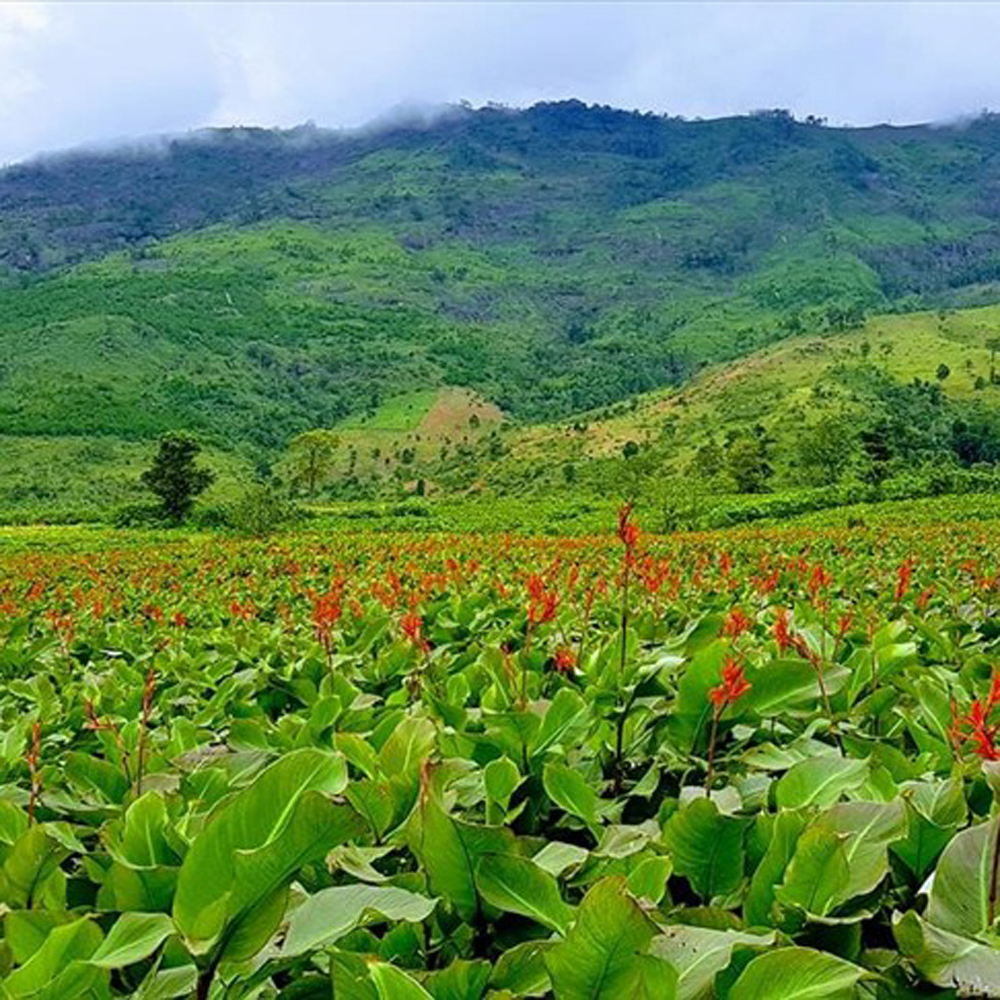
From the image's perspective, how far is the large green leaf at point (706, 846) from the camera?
1.40 m

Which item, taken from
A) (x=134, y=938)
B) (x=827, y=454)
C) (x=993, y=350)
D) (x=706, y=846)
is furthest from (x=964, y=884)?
(x=993, y=350)

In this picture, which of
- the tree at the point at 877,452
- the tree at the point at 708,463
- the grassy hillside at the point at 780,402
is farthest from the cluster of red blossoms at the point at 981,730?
the tree at the point at 708,463

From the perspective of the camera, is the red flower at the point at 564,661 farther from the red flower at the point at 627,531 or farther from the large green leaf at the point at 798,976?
the large green leaf at the point at 798,976

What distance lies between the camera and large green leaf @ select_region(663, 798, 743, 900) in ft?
4.58

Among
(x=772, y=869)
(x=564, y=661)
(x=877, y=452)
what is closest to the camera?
(x=772, y=869)

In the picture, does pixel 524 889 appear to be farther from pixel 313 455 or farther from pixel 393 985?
pixel 313 455

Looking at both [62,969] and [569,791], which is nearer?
[62,969]

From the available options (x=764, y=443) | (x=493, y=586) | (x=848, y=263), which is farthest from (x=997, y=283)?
(x=493, y=586)

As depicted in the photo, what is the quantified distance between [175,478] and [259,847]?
59.0 metres

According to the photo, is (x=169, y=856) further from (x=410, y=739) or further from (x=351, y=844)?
(x=410, y=739)

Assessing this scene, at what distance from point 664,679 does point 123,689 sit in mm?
1602

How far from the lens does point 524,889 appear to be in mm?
1237

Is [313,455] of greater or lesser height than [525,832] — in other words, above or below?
below

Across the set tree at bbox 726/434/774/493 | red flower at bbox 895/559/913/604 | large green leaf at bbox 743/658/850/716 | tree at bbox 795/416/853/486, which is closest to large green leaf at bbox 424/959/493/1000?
large green leaf at bbox 743/658/850/716
